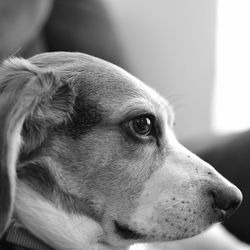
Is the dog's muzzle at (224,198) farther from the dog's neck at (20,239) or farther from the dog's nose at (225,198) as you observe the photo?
the dog's neck at (20,239)

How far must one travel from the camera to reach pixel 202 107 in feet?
10.6

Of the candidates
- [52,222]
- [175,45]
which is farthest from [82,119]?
[175,45]

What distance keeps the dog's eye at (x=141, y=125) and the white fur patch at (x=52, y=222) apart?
0.21 m

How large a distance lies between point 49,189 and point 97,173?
0.10 metres

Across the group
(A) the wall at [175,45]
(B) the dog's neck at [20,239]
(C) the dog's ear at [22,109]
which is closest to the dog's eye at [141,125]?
(C) the dog's ear at [22,109]

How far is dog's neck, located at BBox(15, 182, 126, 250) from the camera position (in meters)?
1.13

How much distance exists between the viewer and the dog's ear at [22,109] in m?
1.00

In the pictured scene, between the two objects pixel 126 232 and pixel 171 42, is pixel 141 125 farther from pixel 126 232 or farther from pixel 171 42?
pixel 171 42

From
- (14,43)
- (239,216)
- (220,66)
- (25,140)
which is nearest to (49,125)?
(25,140)

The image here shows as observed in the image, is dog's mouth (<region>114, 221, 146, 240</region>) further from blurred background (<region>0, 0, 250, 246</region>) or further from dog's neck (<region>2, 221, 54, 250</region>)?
blurred background (<region>0, 0, 250, 246</region>)

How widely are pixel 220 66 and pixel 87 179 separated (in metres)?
2.02

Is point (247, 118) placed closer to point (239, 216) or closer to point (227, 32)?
point (227, 32)

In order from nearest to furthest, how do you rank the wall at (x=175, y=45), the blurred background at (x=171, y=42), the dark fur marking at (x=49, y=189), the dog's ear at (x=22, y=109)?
the dog's ear at (x=22, y=109) < the dark fur marking at (x=49, y=189) < the blurred background at (x=171, y=42) < the wall at (x=175, y=45)

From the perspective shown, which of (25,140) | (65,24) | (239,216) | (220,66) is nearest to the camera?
(25,140)
